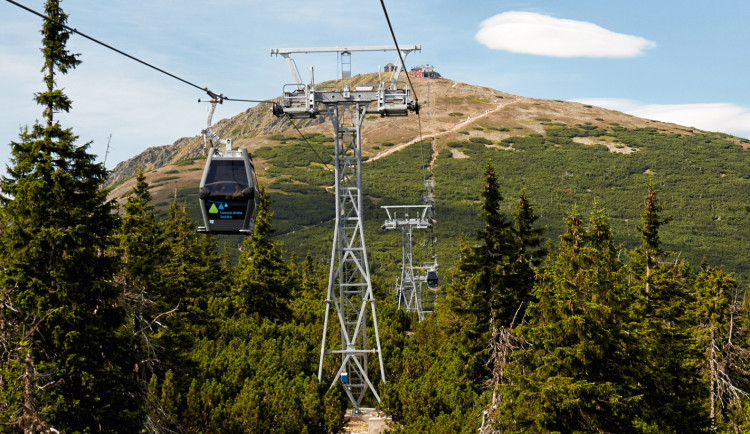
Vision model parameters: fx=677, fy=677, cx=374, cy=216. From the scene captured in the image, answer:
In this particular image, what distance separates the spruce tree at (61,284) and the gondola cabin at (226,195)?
494 cm

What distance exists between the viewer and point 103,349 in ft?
61.3

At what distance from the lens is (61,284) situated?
1777 centimetres

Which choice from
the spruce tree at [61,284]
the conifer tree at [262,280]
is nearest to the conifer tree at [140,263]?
the spruce tree at [61,284]

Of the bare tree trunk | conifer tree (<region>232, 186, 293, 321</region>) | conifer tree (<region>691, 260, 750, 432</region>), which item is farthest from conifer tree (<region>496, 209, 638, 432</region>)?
conifer tree (<region>232, 186, 293, 321</region>)

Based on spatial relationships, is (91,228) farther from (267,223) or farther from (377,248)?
(377,248)

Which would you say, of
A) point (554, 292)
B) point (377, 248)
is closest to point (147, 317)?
point (554, 292)

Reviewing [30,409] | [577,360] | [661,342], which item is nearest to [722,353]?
[661,342]

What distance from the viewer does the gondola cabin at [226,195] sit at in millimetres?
15523

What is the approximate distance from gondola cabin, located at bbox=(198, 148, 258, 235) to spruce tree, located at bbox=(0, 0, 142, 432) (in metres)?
4.94

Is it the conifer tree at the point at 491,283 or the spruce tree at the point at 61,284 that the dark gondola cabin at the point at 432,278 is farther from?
the spruce tree at the point at 61,284

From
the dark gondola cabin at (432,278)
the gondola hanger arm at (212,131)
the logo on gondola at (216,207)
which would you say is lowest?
the dark gondola cabin at (432,278)

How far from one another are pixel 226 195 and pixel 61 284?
573 cm

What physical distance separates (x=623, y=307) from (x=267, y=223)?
30.6 metres

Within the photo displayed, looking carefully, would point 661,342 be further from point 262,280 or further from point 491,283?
point 262,280
